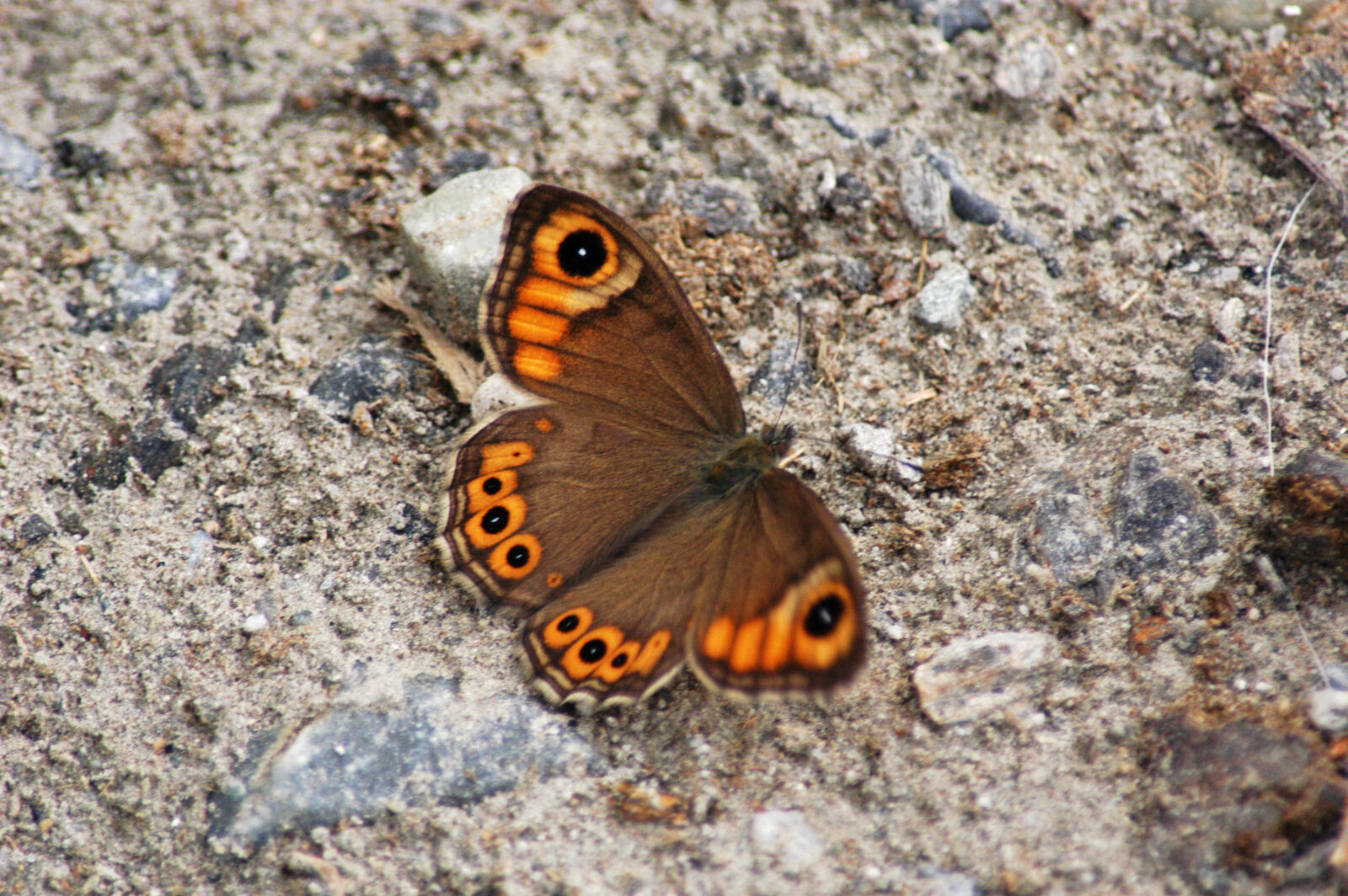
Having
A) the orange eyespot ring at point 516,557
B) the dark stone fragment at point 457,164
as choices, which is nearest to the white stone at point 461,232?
the dark stone fragment at point 457,164

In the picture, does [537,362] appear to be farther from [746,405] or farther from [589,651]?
[589,651]

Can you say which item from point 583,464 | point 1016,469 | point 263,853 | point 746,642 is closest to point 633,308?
point 583,464

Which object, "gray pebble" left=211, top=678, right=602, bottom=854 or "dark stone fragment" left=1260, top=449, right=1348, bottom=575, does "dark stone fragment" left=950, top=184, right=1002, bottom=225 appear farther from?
"gray pebble" left=211, top=678, right=602, bottom=854

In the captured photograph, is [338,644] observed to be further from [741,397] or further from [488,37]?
[488,37]

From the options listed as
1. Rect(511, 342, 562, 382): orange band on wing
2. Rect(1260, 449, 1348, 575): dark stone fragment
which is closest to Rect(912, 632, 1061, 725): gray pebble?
Rect(1260, 449, 1348, 575): dark stone fragment

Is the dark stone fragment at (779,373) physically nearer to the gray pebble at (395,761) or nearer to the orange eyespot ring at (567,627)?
the orange eyespot ring at (567,627)
